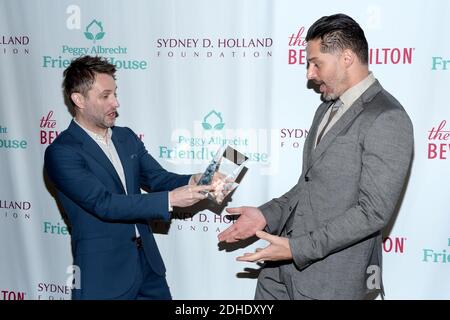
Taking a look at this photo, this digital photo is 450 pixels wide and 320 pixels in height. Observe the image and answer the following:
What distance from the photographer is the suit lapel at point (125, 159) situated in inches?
104

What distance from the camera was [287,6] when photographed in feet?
9.94

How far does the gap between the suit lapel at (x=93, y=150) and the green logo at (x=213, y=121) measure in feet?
2.72

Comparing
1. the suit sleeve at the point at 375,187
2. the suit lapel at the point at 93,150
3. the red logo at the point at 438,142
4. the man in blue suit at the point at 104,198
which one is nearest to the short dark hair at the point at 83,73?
the man in blue suit at the point at 104,198

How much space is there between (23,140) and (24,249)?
0.75 m

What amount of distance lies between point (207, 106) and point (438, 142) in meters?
1.37

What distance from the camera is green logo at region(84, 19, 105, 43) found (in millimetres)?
3277

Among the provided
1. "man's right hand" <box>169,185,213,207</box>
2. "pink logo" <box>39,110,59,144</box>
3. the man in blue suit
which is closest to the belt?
the man in blue suit

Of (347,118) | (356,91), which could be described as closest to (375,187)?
(347,118)

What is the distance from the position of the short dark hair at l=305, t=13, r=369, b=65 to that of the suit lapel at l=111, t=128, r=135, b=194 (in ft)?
3.77

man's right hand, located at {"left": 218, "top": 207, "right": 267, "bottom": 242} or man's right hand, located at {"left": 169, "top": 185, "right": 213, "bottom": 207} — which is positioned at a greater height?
man's right hand, located at {"left": 169, "top": 185, "right": 213, "bottom": 207}

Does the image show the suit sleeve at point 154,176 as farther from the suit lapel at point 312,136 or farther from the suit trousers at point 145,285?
the suit lapel at point 312,136

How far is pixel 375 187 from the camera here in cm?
197

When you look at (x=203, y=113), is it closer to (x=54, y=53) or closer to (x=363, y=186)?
(x=54, y=53)

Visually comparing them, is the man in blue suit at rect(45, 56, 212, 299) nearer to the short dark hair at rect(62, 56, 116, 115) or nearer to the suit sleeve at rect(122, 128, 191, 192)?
the short dark hair at rect(62, 56, 116, 115)
